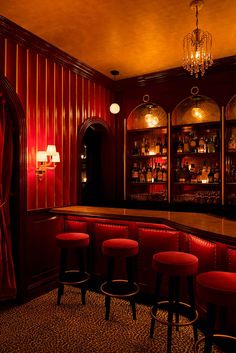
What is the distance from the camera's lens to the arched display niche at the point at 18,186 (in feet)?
11.7

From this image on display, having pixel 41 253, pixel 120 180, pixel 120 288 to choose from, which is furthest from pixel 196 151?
pixel 41 253

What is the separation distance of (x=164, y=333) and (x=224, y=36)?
360 centimetres

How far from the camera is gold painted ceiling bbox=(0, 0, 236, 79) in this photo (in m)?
3.13

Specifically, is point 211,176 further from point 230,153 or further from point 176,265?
point 176,265

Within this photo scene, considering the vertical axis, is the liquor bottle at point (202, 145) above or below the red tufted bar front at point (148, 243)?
above

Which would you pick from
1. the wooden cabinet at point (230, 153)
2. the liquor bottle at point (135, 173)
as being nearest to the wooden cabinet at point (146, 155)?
the liquor bottle at point (135, 173)

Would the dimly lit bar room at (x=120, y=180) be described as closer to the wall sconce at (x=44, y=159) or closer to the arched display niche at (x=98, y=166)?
the wall sconce at (x=44, y=159)

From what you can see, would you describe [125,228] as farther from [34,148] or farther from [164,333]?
[34,148]

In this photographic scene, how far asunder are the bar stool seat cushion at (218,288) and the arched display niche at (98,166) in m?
3.72

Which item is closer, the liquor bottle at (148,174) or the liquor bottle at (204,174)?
the liquor bottle at (204,174)

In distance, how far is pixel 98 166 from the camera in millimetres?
5895

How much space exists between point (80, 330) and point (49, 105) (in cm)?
279

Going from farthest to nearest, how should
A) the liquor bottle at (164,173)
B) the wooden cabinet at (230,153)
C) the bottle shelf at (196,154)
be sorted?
the liquor bottle at (164,173), the bottle shelf at (196,154), the wooden cabinet at (230,153)

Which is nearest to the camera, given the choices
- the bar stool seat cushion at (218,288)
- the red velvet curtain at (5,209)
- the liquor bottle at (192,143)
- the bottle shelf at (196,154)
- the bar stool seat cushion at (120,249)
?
the bar stool seat cushion at (218,288)
